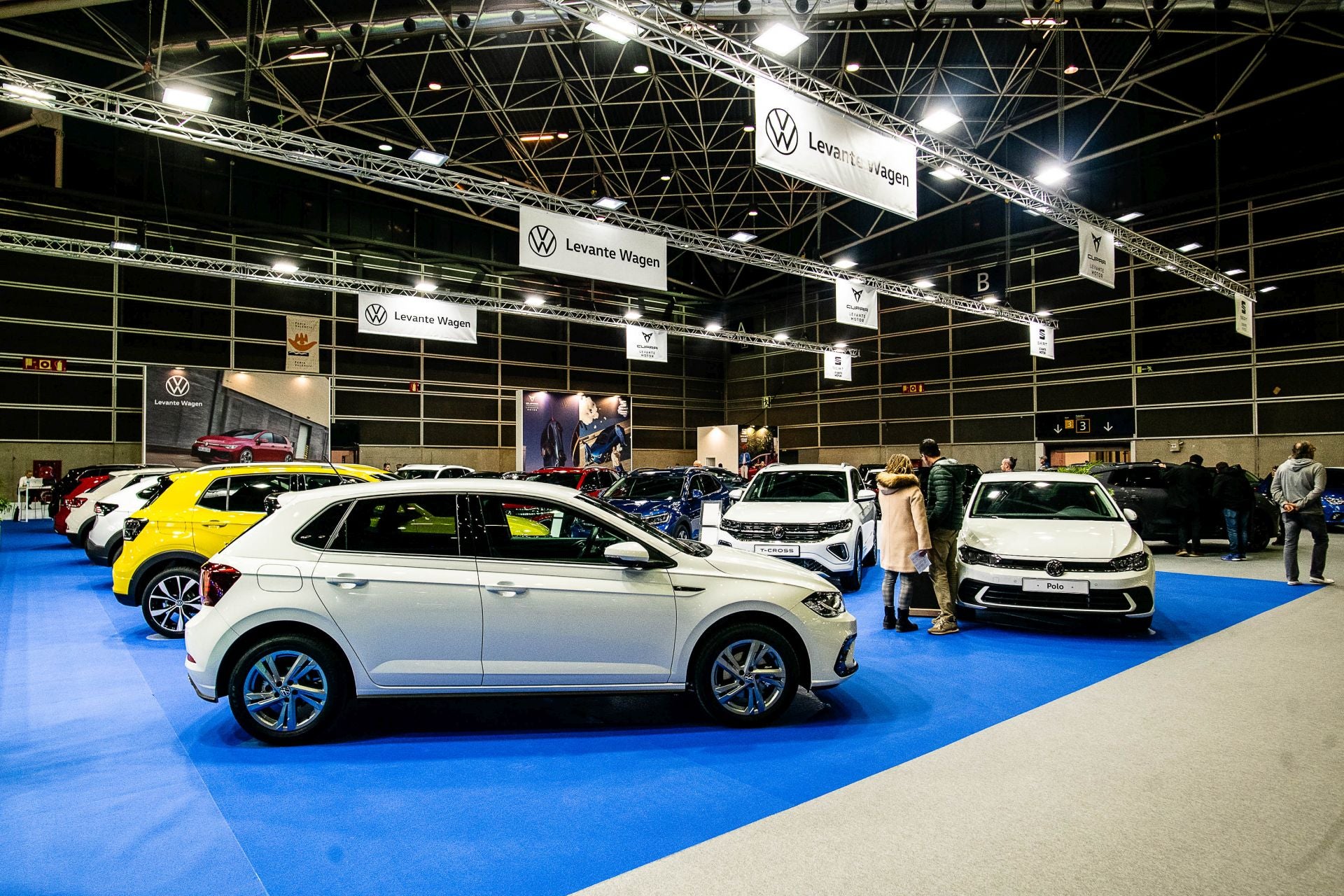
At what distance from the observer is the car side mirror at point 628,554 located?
395 centimetres

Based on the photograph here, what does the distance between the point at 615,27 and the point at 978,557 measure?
309 inches

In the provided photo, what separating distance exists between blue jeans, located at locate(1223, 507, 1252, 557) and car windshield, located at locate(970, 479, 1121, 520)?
223 inches

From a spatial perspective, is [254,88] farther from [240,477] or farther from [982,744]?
[982,744]

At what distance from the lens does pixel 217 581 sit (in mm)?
3906

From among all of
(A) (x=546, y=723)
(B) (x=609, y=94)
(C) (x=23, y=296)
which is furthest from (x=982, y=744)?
(C) (x=23, y=296)

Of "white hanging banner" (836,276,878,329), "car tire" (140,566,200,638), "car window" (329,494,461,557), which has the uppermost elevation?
"white hanging banner" (836,276,878,329)

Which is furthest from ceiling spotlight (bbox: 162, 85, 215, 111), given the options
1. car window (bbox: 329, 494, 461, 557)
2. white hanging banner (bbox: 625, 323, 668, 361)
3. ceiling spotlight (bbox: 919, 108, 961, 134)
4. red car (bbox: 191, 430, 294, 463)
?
red car (bbox: 191, 430, 294, 463)

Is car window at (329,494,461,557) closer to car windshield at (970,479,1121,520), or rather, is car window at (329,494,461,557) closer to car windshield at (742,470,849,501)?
car windshield at (970,479,1121,520)

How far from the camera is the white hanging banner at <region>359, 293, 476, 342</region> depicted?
17.4 meters

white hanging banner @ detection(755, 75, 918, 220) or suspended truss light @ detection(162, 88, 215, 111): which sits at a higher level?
suspended truss light @ detection(162, 88, 215, 111)

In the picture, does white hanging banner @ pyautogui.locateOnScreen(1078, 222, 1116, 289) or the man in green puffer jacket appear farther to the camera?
white hanging banner @ pyautogui.locateOnScreen(1078, 222, 1116, 289)

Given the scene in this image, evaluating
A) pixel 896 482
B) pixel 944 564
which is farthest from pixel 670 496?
pixel 896 482

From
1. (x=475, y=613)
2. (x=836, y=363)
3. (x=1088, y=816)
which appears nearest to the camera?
(x=1088, y=816)

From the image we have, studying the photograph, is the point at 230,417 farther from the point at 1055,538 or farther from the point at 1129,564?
the point at 1129,564
